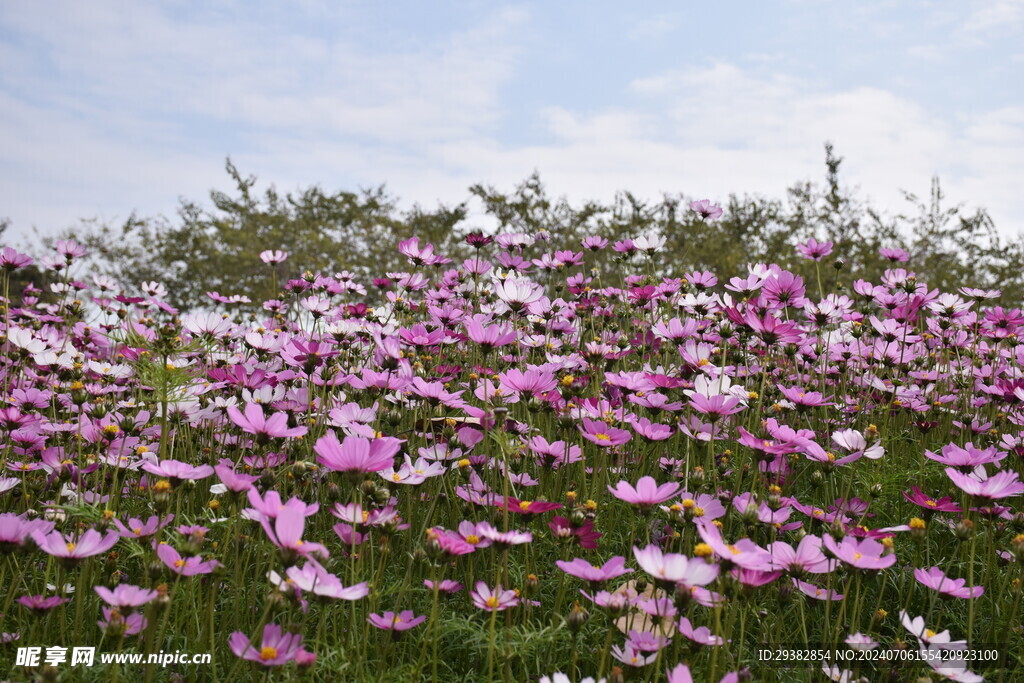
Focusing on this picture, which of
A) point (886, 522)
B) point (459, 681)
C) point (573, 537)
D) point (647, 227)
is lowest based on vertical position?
point (459, 681)

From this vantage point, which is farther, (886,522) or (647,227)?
(647,227)

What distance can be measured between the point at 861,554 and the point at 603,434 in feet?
1.88

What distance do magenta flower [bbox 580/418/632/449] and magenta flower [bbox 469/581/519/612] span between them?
0.43 meters

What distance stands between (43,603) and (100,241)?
1599cm

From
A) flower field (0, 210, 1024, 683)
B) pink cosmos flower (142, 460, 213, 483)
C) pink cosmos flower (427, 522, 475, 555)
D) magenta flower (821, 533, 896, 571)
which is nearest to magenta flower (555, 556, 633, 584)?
flower field (0, 210, 1024, 683)

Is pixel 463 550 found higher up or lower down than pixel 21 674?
higher up

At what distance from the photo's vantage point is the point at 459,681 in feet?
4.20

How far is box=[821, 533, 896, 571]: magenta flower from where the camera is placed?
1.01 metres

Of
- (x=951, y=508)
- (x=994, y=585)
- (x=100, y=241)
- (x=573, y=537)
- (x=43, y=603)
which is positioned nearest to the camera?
(x=43, y=603)

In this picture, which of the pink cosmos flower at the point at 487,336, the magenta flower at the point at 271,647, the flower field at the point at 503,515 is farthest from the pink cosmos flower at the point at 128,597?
the pink cosmos flower at the point at 487,336

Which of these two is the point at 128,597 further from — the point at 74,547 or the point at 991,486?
the point at 991,486

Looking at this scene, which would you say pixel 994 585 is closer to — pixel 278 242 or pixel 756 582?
pixel 756 582

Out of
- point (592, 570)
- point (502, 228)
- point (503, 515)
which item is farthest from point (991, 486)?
point (502, 228)

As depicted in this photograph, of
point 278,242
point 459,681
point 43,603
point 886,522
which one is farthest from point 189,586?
point 278,242
